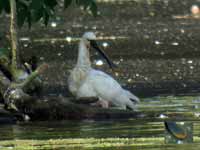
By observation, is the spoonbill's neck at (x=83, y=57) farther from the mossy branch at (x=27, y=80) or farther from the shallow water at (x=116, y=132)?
the mossy branch at (x=27, y=80)

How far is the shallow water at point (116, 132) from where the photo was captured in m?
11.9

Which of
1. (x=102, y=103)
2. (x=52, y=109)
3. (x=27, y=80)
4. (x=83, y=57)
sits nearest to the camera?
(x=52, y=109)

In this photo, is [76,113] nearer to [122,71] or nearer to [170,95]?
[170,95]

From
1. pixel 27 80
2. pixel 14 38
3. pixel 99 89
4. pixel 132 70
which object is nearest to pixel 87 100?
pixel 99 89

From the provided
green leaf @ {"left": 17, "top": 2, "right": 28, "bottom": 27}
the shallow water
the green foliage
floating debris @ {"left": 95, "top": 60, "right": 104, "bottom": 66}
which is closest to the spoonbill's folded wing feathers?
the shallow water

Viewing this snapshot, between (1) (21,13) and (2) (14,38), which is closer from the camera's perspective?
(2) (14,38)

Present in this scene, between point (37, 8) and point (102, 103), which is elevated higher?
point (37, 8)

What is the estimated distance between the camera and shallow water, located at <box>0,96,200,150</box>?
468 inches

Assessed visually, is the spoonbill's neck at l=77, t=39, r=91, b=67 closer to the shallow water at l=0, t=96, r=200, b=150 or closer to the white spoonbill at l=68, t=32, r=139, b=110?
the white spoonbill at l=68, t=32, r=139, b=110

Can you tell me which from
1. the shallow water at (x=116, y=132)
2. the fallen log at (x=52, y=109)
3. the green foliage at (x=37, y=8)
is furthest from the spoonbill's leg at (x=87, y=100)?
the green foliage at (x=37, y=8)

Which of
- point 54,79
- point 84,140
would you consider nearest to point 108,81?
point 84,140

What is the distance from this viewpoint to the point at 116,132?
1320cm

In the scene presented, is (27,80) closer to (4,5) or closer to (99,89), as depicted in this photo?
(99,89)

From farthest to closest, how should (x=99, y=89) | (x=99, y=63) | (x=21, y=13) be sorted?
1. (x=99, y=63)
2. (x=21, y=13)
3. (x=99, y=89)
